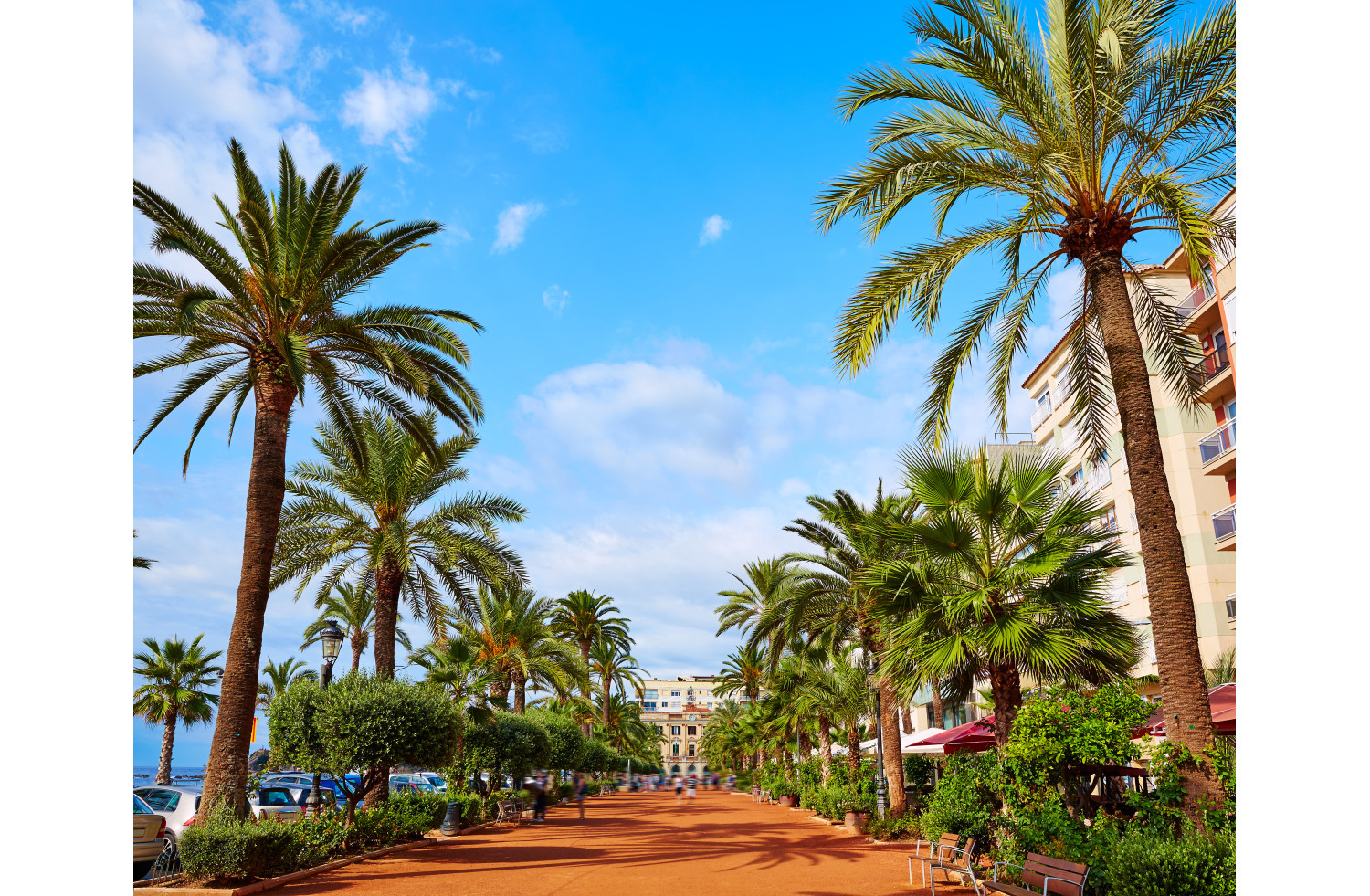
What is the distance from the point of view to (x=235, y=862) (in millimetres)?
11516

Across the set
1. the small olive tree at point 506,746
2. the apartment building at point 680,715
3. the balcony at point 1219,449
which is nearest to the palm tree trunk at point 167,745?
the small olive tree at point 506,746

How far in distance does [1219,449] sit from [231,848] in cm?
2985

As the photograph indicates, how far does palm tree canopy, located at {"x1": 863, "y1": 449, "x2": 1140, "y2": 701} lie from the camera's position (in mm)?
12164

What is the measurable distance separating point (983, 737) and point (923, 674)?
35.6 feet

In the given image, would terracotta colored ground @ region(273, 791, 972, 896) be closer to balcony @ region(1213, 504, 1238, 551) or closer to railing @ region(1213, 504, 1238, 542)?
balcony @ region(1213, 504, 1238, 551)

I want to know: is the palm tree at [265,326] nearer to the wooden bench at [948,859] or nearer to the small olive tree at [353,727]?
the small olive tree at [353,727]

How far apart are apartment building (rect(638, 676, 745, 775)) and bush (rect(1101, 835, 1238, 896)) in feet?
398

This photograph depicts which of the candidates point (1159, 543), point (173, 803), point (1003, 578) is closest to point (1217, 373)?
point (1003, 578)

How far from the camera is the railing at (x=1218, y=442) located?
1086 inches

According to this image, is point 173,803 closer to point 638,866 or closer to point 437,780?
point 638,866

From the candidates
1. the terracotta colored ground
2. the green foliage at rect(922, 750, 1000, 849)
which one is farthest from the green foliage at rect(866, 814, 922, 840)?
the green foliage at rect(922, 750, 1000, 849)

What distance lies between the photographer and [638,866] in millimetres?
15516

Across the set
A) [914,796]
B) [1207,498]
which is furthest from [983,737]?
[1207,498]
